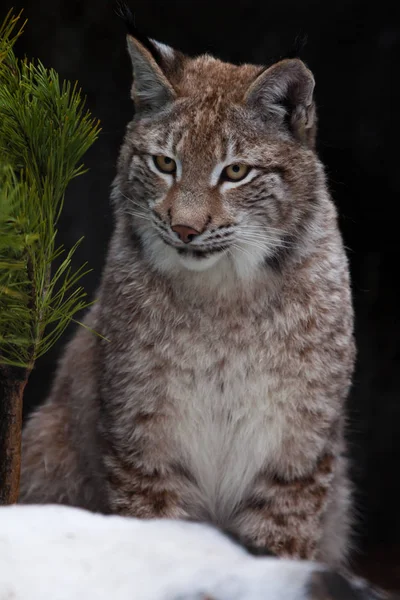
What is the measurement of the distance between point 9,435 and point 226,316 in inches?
24.2

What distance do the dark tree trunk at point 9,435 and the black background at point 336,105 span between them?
1.22m

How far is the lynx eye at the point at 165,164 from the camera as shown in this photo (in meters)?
2.45

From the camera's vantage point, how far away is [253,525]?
272cm

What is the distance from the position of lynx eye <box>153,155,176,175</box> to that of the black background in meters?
1.04

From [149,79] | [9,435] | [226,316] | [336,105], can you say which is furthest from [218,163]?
[336,105]

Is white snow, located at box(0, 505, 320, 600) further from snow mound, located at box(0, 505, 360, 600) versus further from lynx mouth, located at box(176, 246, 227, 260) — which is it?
lynx mouth, located at box(176, 246, 227, 260)

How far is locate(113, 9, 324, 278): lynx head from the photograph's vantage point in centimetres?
237

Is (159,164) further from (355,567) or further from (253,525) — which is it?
(355,567)

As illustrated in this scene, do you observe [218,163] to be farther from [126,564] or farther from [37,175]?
[126,564]

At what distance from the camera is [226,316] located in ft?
8.52

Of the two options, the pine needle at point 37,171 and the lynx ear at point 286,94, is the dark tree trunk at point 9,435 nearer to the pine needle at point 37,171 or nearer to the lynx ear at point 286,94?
the pine needle at point 37,171

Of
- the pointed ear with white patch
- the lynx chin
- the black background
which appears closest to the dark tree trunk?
the lynx chin

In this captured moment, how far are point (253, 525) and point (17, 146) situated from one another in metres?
1.18

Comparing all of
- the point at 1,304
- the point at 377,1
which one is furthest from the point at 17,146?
the point at 377,1
